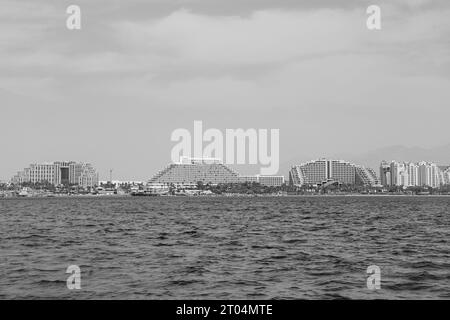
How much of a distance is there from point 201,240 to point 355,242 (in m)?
9.33

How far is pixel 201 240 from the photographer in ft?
125

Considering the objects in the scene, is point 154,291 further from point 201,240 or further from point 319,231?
point 319,231

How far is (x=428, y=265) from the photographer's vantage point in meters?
26.2

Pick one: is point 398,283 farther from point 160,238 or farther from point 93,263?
point 160,238

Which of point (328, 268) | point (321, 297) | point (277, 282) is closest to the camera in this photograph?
point (321, 297)
